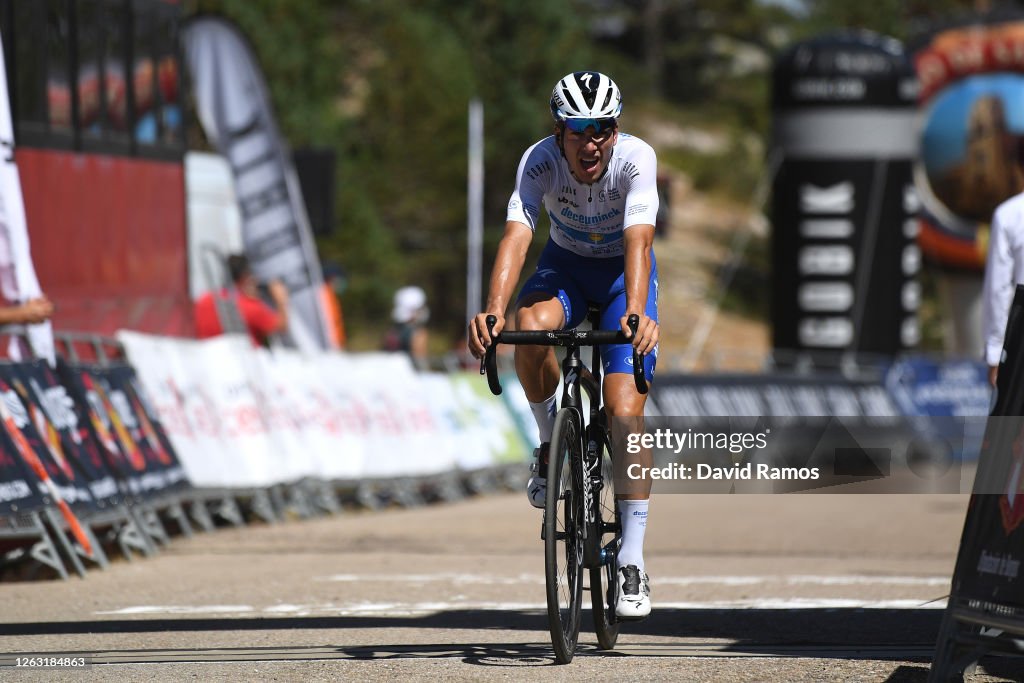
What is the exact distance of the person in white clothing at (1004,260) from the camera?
8.82 metres

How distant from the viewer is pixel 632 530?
7160 mm

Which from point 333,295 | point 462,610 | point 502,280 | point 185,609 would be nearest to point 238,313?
point 333,295

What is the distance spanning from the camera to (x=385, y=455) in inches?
666

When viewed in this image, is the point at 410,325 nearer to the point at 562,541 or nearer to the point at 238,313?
the point at 238,313

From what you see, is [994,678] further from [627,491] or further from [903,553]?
[903,553]

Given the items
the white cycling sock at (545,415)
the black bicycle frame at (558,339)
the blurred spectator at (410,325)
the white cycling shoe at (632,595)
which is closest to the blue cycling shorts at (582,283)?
the white cycling sock at (545,415)

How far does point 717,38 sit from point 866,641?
84.3 meters

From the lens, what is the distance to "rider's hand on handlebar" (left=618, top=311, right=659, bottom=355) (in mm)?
6738

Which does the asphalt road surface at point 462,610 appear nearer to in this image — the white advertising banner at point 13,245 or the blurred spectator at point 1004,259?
the blurred spectator at point 1004,259

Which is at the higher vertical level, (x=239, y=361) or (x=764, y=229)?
(x=239, y=361)

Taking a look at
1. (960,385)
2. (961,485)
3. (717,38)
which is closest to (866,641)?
(961,485)

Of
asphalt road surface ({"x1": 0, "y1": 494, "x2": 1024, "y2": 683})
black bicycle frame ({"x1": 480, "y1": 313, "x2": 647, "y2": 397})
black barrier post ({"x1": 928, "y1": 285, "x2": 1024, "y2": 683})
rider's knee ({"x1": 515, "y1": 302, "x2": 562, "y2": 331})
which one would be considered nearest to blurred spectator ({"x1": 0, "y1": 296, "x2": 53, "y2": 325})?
asphalt road surface ({"x1": 0, "y1": 494, "x2": 1024, "y2": 683})

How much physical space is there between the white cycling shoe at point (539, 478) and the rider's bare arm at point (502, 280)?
0.49 m

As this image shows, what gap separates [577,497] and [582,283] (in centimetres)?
106
